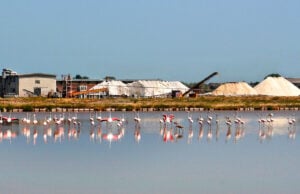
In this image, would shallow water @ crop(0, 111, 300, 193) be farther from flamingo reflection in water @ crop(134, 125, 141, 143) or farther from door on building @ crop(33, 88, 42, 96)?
door on building @ crop(33, 88, 42, 96)

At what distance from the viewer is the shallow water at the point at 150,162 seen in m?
19.2

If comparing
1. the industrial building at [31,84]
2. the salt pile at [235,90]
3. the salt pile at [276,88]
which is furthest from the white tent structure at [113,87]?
the salt pile at [276,88]

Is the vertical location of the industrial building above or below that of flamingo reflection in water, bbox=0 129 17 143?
above

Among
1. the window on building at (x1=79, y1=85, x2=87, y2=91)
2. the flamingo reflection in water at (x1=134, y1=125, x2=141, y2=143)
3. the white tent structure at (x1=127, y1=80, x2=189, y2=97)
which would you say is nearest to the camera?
the flamingo reflection in water at (x1=134, y1=125, x2=141, y2=143)

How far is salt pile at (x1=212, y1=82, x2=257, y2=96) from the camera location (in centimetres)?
11056

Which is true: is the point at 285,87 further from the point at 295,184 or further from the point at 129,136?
the point at 295,184

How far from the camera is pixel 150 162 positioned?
80.0 ft

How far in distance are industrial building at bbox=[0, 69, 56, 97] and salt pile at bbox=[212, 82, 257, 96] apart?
28476 mm

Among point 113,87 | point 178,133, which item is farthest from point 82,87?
point 178,133

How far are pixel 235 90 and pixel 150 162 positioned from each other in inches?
3543

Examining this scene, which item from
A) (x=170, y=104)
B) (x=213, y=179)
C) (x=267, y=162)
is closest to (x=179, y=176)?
(x=213, y=179)

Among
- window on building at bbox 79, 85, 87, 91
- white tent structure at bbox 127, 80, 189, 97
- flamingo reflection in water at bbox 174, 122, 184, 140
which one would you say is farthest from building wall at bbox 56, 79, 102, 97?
flamingo reflection in water at bbox 174, 122, 184, 140

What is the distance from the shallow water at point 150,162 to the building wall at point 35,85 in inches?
2283

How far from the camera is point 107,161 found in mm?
24828
